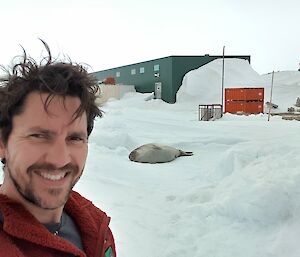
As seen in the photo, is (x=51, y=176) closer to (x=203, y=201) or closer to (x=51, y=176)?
(x=51, y=176)

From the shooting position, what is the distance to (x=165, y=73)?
33.8 metres

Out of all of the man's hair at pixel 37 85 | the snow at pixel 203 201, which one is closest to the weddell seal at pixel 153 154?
the snow at pixel 203 201

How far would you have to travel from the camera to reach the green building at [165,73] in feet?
107

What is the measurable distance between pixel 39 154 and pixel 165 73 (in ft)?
108

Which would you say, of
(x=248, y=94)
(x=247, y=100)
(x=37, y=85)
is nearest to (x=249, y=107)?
(x=247, y=100)

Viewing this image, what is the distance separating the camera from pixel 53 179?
4.33ft

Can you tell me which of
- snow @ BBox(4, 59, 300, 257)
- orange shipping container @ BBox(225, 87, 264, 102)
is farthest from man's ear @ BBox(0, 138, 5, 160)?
orange shipping container @ BBox(225, 87, 264, 102)

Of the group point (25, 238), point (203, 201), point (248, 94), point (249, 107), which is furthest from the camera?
point (249, 107)

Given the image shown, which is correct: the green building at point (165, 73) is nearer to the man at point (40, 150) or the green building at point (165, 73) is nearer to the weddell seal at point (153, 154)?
the weddell seal at point (153, 154)

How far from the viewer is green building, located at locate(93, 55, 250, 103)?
3253cm

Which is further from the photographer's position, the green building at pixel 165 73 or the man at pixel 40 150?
the green building at pixel 165 73

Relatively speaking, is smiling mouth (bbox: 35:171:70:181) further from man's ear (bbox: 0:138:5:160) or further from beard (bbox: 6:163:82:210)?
man's ear (bbox: 0:138:5:160)

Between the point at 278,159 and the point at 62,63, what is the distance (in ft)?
15.2

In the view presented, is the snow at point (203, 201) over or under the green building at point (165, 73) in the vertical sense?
under
